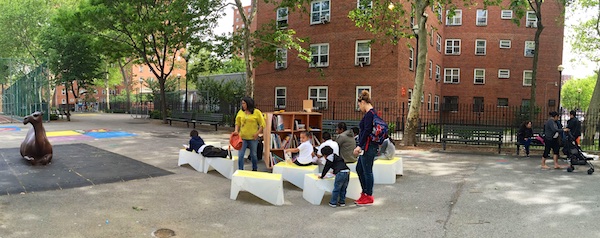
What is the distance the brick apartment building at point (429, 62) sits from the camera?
24797 millimetres

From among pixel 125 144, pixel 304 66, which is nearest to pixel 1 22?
pixel 304 66

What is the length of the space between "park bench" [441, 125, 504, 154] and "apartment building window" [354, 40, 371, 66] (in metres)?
10.3

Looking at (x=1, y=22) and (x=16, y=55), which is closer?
(x=1, y=22)

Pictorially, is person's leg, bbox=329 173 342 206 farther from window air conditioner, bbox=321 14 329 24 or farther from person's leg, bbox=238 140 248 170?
window air conditioner, bbox=321 14 329 24

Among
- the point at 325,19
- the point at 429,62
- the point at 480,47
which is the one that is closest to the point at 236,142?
the point at 325,19

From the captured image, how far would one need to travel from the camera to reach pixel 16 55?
139 ft

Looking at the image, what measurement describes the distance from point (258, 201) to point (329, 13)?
2114cm

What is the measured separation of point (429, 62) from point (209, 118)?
17.8 metres

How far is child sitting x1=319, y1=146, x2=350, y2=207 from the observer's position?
6.50 m

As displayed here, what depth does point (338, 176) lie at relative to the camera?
6.52 m

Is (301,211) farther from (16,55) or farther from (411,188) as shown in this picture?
(16,55)

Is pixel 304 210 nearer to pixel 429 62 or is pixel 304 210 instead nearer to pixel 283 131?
pixel 283 131

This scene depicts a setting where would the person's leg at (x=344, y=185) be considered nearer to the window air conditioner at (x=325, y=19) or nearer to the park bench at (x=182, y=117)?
the park bench at (x=182, y=117)

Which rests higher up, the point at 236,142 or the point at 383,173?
the point at 236,142
